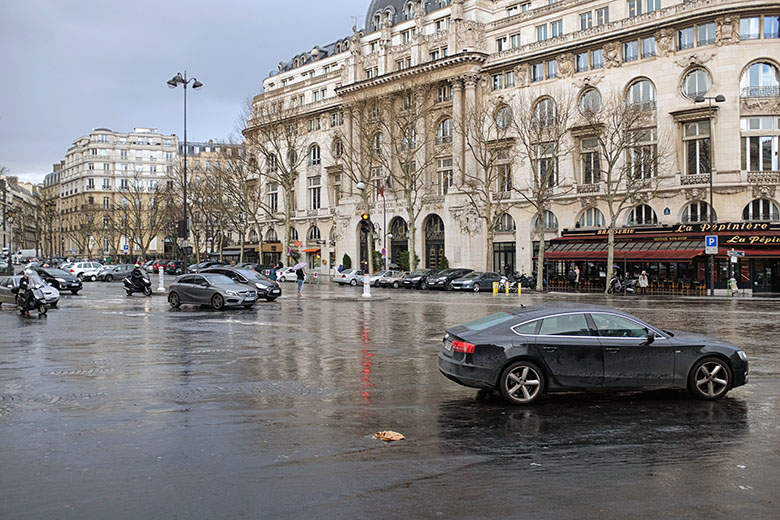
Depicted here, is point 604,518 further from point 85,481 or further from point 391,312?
point 391,312

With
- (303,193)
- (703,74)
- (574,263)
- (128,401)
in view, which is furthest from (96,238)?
(128,401)

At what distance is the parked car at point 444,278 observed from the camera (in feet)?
161

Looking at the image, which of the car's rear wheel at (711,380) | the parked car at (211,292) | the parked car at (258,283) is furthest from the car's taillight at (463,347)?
the parked car at (258,283)

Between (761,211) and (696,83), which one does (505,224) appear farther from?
(761,211)

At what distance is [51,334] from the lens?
18.4 meters

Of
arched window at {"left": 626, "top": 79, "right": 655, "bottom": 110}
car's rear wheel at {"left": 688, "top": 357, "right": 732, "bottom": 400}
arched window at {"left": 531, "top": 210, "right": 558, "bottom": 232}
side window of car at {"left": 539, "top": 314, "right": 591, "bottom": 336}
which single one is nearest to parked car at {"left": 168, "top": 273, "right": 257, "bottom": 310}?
side window of car at {"left": 539, "top": 314, "right": 591, "bottom": 336}

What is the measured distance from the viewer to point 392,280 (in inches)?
2089

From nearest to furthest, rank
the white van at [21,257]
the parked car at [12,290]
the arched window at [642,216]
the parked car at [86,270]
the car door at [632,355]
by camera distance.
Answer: the car door at [632,355] < the parked car at [12,290] < the arched window at [642,216] < the parked car at [86,270] < the white van at [21,257]

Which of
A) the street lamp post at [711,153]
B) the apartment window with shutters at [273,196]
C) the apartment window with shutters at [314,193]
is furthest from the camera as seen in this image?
the apartment window with shutters at [273,196]

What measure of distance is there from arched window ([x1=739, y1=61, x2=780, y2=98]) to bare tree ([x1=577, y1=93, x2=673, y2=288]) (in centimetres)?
570

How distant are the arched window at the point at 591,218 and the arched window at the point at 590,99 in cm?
772

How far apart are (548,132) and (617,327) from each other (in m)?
41.0

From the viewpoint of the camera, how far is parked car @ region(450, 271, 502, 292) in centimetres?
4678

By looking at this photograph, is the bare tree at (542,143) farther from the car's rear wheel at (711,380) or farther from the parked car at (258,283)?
the car's rear wheel at (711,380)
